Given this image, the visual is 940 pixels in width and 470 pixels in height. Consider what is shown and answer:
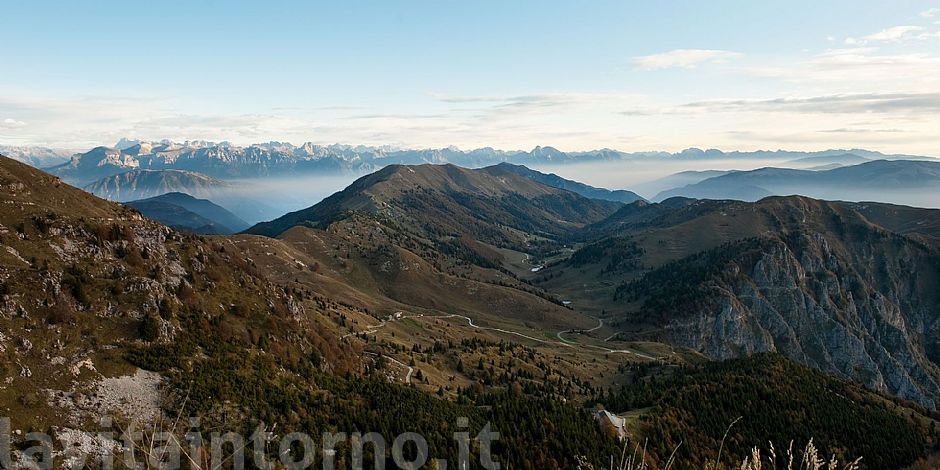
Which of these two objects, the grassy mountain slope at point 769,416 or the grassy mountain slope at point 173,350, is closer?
the grassy mountain slope at point 173,350

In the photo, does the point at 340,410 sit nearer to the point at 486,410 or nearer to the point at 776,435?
the point at 486,410

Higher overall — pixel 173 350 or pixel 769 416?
pixel 173 350

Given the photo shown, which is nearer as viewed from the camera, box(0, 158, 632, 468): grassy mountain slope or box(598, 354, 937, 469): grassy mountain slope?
box(0, 158, 632, 468): grassy mountain slope

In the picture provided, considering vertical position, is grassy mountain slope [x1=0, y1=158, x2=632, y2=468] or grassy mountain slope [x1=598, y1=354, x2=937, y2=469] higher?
grassy mountain slope [x1=0, y1=158, x2=632, y2=468]

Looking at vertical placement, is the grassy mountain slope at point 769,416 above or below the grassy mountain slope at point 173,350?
below

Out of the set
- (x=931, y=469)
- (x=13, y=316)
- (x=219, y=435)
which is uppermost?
(x=13, y=316)

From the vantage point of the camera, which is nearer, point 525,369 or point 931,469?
point 931,469

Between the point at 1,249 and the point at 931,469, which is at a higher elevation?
the point at 1,249

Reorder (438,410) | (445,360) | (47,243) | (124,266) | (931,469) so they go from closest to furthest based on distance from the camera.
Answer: (47,243) < (124,266) < (438,410) < (931,469) < (445,360)

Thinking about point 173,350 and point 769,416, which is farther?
point 769,416

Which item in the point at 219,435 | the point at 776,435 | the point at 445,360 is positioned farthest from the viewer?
the point at 445,360

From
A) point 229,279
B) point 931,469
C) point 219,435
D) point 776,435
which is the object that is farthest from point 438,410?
point 931,469
